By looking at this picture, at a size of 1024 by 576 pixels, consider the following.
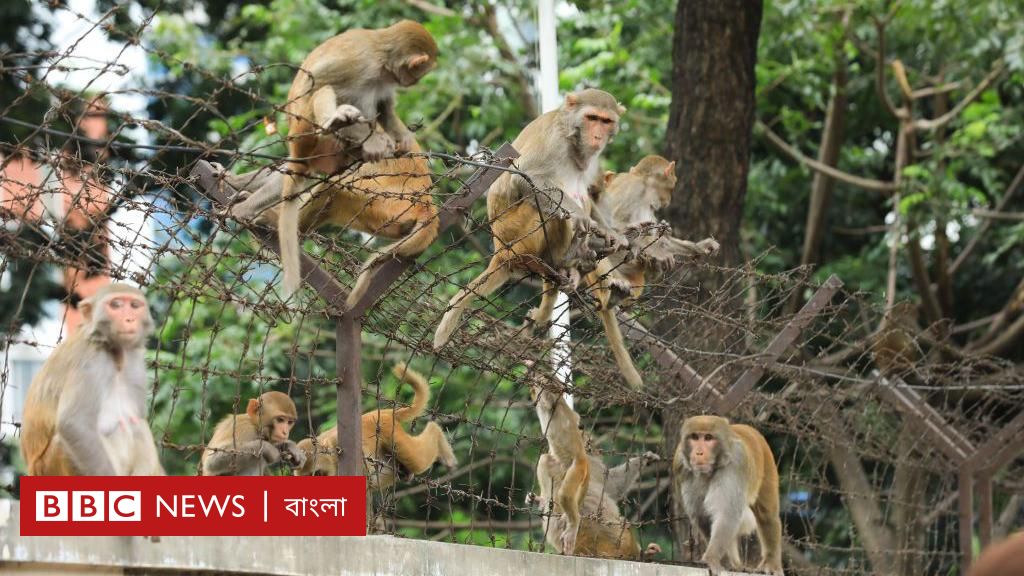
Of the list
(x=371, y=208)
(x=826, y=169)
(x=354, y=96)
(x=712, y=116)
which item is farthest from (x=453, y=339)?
(x=826, y=169)

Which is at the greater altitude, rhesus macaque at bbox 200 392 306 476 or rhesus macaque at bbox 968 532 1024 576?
rhesus macaque at bbox 200 392 306 476

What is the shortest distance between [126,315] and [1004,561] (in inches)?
122

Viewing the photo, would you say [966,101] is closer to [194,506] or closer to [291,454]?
[291,454]

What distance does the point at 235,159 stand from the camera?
191 inches

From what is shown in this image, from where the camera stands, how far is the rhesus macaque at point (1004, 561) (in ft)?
7.52

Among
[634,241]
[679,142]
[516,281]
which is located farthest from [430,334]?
[679,142]

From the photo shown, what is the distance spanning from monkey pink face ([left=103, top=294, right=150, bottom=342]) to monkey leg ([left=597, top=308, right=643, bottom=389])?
9.88 feet

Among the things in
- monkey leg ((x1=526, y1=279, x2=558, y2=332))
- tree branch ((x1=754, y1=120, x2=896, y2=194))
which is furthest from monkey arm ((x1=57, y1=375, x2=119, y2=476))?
tree branch ((x1=754, y1=120, x2=896, y2=194))

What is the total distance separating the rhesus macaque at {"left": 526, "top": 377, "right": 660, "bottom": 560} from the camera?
24.5 feet

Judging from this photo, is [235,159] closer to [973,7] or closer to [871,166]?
[973,7]

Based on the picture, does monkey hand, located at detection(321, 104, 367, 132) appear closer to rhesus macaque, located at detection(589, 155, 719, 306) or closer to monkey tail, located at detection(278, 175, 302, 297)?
monkey tail, located at detection(278, 175, 302, 297)

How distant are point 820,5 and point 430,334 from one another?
8.68 meters

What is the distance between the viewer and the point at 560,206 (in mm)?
6738

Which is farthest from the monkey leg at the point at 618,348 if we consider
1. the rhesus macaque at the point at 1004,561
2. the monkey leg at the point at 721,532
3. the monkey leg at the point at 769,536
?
the rhesus macaque at the point at 1004,561
